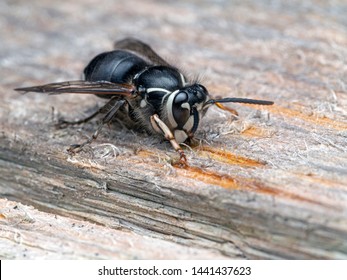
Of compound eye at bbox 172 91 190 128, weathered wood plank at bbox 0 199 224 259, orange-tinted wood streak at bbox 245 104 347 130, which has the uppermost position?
orange-tinted wood streak at bbox 245 104 347 130

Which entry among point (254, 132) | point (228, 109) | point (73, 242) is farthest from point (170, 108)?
point (73, 242)

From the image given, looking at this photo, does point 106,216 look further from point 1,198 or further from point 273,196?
point 273,196

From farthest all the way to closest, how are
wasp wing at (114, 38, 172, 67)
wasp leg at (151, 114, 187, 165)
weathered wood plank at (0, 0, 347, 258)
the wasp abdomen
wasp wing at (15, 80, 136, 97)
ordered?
wasp wing at (114, 38, 172, 67) → the wasp abdomen → wasp wing at (15, 80, 136, 97) → wasp leg at (151, 114, 187, 165) → weathered wood plank at (0, 0, 347, 258)

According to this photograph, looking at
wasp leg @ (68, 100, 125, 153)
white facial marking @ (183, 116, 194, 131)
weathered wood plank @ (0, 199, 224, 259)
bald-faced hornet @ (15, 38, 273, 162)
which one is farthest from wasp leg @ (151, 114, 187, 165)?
weathered wood plank @ (0, 199, 224, 259)

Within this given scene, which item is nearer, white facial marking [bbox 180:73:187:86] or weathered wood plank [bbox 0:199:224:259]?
weathered wood plank [bbox 0:199:224:259]

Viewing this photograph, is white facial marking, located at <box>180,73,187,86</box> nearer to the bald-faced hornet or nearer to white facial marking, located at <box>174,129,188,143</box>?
the bald-faced hornet

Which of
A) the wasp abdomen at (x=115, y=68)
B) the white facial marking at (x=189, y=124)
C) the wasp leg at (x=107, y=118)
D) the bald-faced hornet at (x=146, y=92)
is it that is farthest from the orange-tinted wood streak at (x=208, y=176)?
the wasp abdomen at (x=115, y=68)

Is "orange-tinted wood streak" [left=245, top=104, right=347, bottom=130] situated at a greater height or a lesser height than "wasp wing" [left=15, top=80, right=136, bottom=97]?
greater
